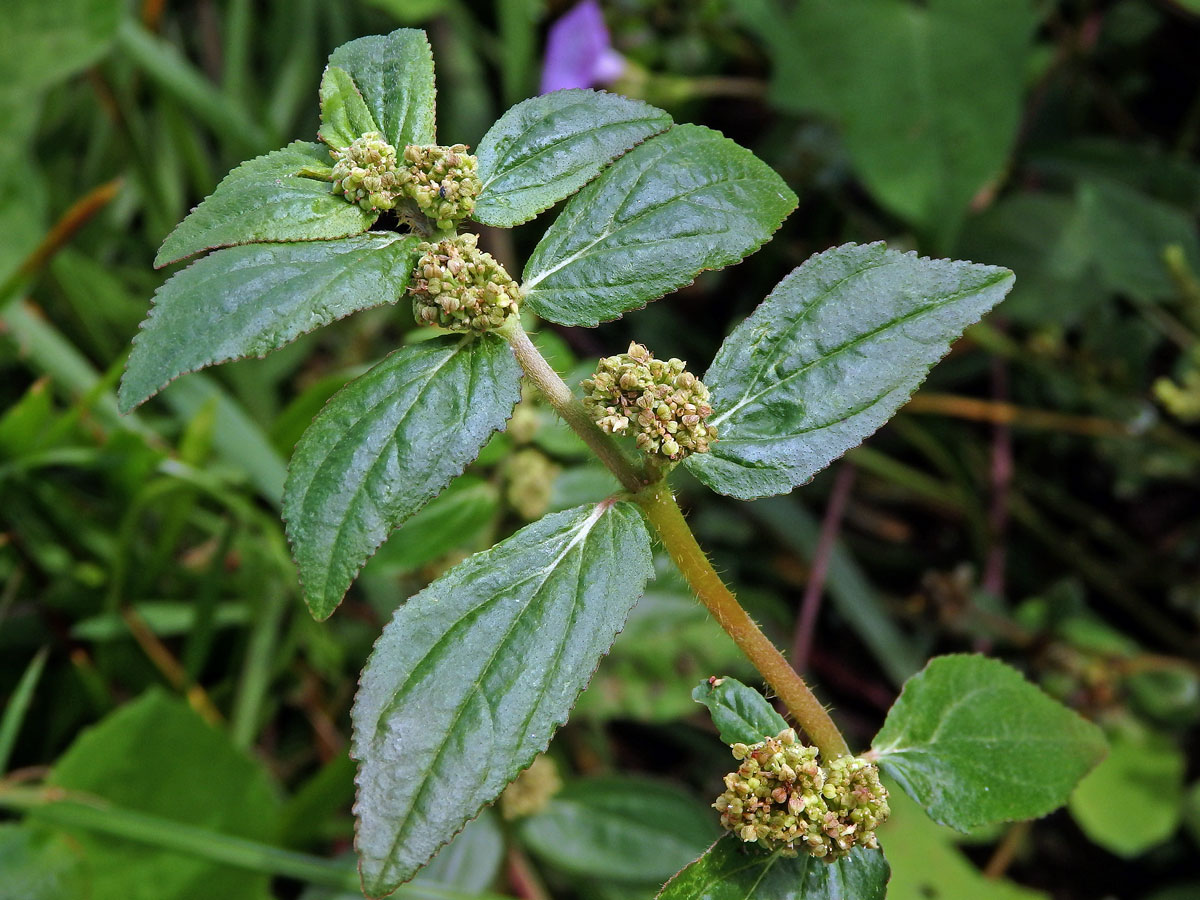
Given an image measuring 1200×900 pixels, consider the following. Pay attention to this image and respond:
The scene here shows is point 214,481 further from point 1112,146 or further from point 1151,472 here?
point 1112,146

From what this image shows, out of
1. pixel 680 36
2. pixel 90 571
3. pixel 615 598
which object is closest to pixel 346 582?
pixel 615 598

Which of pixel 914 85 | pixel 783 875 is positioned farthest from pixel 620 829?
pixel 914 85

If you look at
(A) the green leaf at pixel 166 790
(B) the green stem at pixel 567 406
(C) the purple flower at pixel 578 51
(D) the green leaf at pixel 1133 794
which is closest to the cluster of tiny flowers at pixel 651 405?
(B) the green stem at pixel 567 406

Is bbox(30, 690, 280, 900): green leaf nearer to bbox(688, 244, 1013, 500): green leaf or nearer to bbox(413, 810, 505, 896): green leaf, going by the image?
bbox(413, 810, 505, 896): green leaf

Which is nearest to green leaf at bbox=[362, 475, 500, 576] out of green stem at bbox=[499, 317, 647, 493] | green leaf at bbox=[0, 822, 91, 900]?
green stem at bbox=[499, 317, 647, 493]

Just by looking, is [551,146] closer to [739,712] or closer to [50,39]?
[739,712]

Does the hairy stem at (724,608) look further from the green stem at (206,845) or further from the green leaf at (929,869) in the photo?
the green leaf at (929,869)
